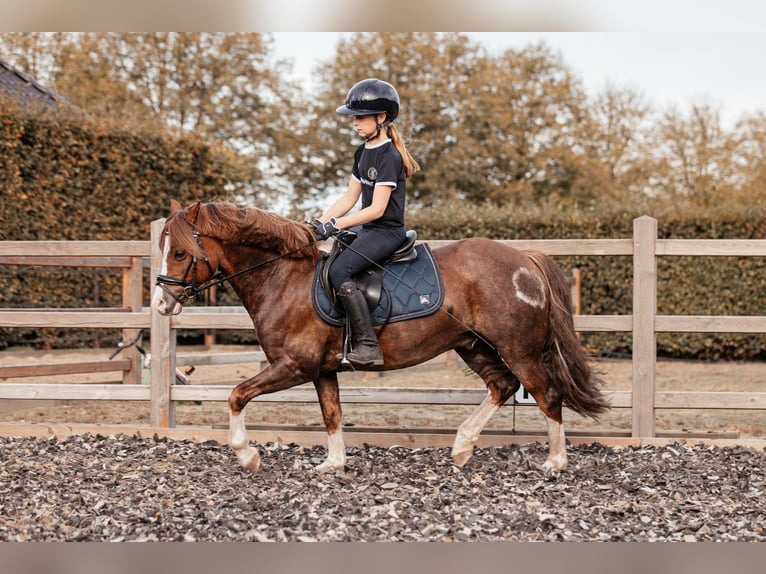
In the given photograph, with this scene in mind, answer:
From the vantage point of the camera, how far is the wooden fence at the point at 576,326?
6570mm

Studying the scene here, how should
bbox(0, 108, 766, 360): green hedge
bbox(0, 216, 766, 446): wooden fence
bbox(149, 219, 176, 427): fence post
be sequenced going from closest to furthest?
1. bbox(0, 216, 766, 446): wooden fence
2. bbox(149, 219, 176, 427): fence post
3. bbox(0, 108, 766, 360): green hedge

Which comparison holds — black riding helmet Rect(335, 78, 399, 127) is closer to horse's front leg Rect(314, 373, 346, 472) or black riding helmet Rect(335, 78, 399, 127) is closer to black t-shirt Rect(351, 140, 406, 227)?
black t-shirt Rect(351, 140, 406, 227)

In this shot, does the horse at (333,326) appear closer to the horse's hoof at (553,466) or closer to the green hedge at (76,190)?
the horse's hoof at (553,466)

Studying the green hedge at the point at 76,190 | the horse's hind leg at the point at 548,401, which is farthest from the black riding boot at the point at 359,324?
the green hedge at the point at 76,190

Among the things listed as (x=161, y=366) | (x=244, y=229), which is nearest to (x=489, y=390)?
(x=244, y=229)

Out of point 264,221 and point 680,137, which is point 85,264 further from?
point 680,137

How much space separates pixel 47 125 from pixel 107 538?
11.0 m

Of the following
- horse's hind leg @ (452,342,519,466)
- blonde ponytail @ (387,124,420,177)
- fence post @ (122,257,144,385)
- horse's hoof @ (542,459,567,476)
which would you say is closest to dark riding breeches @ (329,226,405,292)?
blonde ponytail @ (387,124,420,177)

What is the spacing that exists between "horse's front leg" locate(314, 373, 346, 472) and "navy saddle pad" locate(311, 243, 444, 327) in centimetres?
52

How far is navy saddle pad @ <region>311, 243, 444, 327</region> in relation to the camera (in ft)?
18.4

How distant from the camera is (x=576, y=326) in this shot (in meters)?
6.55

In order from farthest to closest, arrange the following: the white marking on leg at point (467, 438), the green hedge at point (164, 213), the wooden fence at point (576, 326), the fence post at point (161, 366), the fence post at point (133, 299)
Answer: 1. the green hedge at point (164, 213)
2. the fence post at point (133, 299)
3. the fence post at point (161, 366)
4. the wooden fence at point (576, 326)
5. the white marking on leg at point (467, 438)

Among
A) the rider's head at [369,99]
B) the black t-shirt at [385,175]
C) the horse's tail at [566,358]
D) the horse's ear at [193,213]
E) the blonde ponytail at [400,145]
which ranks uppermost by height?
the rider's head at [369,99]

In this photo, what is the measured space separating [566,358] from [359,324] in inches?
62.3
